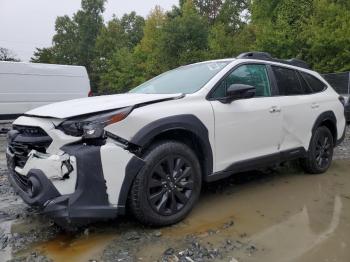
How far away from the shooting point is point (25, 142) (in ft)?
11.2

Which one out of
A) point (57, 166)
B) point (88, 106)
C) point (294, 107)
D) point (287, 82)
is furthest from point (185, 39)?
point (57, 166)

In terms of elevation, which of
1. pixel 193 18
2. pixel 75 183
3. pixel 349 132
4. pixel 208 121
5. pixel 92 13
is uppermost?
pixel 92 13

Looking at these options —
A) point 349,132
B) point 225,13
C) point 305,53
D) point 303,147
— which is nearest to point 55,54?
point 225,13

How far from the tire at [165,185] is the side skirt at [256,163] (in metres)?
0.31

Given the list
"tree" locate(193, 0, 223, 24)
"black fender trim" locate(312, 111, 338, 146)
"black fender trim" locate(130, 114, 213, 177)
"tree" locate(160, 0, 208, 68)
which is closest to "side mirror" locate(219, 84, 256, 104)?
"black fender trim" locate(130, 114, 213, 177)

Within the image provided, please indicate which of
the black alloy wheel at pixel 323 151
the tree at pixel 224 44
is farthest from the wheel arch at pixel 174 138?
the tree at pixel 224 44

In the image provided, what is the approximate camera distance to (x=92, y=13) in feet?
158

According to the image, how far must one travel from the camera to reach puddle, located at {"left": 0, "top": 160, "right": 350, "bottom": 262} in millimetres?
3213

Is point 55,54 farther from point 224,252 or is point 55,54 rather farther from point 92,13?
point 224,252

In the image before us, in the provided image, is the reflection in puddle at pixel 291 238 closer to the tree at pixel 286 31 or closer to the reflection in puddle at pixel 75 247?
the reflection in puddle at pixel 75 247

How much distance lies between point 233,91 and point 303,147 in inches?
71.4

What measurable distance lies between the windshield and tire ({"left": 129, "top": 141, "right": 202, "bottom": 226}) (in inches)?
30.8

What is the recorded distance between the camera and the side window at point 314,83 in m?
5.64

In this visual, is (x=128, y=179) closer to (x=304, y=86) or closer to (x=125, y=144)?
(x=125, y=144)
